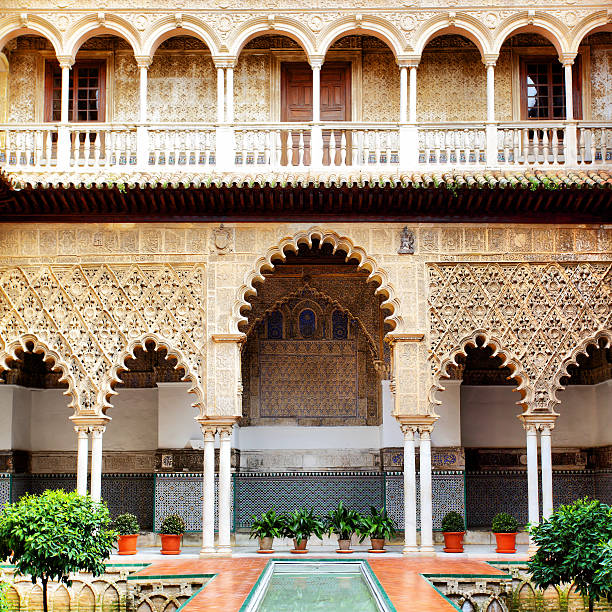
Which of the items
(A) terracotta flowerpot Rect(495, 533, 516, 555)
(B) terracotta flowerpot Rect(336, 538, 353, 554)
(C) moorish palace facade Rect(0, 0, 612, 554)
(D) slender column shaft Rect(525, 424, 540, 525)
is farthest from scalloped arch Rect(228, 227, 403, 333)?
(A) terracotta flowerpot Rect(495, 533, 516, 555)

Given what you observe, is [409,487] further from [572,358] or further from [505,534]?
[572,358]

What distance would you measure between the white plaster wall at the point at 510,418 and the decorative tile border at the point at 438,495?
3.10 ft

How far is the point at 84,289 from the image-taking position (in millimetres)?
12375

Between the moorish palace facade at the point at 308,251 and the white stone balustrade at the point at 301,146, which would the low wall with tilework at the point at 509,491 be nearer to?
the moorish palace facade at the point at 308,251

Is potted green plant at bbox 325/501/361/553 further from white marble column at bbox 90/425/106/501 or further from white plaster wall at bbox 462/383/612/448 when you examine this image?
white marble column at bbox 90/425/106/501

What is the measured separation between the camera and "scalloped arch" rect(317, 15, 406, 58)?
42.4ft

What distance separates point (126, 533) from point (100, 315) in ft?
8.98

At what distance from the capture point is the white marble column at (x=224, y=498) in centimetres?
1197

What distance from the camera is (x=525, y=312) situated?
12.3m

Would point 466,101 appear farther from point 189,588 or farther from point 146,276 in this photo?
point 189,588

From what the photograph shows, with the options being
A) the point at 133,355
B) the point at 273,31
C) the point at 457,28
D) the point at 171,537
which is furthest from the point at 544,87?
the point at 171,537

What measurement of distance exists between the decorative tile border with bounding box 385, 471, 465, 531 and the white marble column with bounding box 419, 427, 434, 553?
1689 mm

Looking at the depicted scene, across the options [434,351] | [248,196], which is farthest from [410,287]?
[248,196]

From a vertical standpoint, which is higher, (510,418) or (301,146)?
(301,146)
